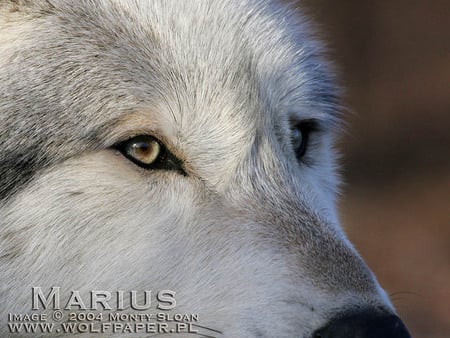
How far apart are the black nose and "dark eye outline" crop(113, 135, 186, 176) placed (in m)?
0.82

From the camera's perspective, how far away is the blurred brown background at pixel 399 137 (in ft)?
30.4

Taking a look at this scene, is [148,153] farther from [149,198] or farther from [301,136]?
[301,136]

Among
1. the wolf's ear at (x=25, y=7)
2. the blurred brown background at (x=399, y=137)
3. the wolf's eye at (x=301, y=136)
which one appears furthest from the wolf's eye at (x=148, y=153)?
the blurred brown background at (x=399, y=137)

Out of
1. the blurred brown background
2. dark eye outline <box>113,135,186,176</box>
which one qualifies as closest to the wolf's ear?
dark eye outline <box>113,135,186,176</box>

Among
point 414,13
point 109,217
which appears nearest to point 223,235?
point 109,217

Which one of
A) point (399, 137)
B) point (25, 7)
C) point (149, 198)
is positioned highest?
point (399, 137)

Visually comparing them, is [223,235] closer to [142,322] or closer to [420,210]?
[142,322]

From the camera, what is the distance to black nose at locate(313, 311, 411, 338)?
9.95 feet

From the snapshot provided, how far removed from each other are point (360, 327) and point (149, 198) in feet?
2.89

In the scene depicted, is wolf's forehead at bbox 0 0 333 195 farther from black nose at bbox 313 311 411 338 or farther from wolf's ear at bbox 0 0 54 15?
black nose at bbox 313 311 411 338

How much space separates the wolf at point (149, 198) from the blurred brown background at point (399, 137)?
515cm

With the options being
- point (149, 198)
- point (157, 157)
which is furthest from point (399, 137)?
point (149, 198)

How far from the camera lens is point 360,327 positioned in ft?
9.98

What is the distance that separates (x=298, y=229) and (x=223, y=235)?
0.28 metres
